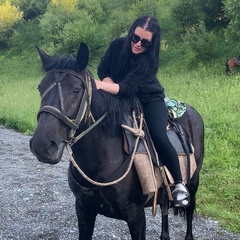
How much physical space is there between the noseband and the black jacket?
17.1 inches

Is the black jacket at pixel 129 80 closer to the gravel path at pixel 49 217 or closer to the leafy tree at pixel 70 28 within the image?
the gravel path at pixel 49 217

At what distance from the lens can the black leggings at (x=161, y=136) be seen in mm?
3420

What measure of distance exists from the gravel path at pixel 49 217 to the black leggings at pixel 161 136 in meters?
1.48

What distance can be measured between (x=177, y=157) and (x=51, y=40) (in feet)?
113

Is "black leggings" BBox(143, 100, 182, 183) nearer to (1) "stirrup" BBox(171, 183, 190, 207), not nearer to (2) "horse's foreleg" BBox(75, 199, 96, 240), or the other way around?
(1) "stirrup" BBox(171, 183, 190, 207)

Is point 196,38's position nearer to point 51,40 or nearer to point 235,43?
point 235,43

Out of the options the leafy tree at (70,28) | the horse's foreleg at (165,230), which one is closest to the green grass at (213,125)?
the horse's foreleg at (165,230)

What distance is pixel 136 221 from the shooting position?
3232 millimetres

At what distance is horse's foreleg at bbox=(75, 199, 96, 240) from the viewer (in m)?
3.38

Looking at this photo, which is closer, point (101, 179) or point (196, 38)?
point (101, 179)

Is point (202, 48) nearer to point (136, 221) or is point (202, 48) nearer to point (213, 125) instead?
point (213, 125)

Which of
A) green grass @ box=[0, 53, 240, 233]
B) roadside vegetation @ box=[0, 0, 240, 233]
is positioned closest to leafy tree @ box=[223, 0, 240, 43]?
roadside vegetation @ box=[0, 0, 240, 233]

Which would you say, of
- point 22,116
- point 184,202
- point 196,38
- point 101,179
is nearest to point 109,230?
point 184,202

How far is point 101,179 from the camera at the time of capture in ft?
10.2
